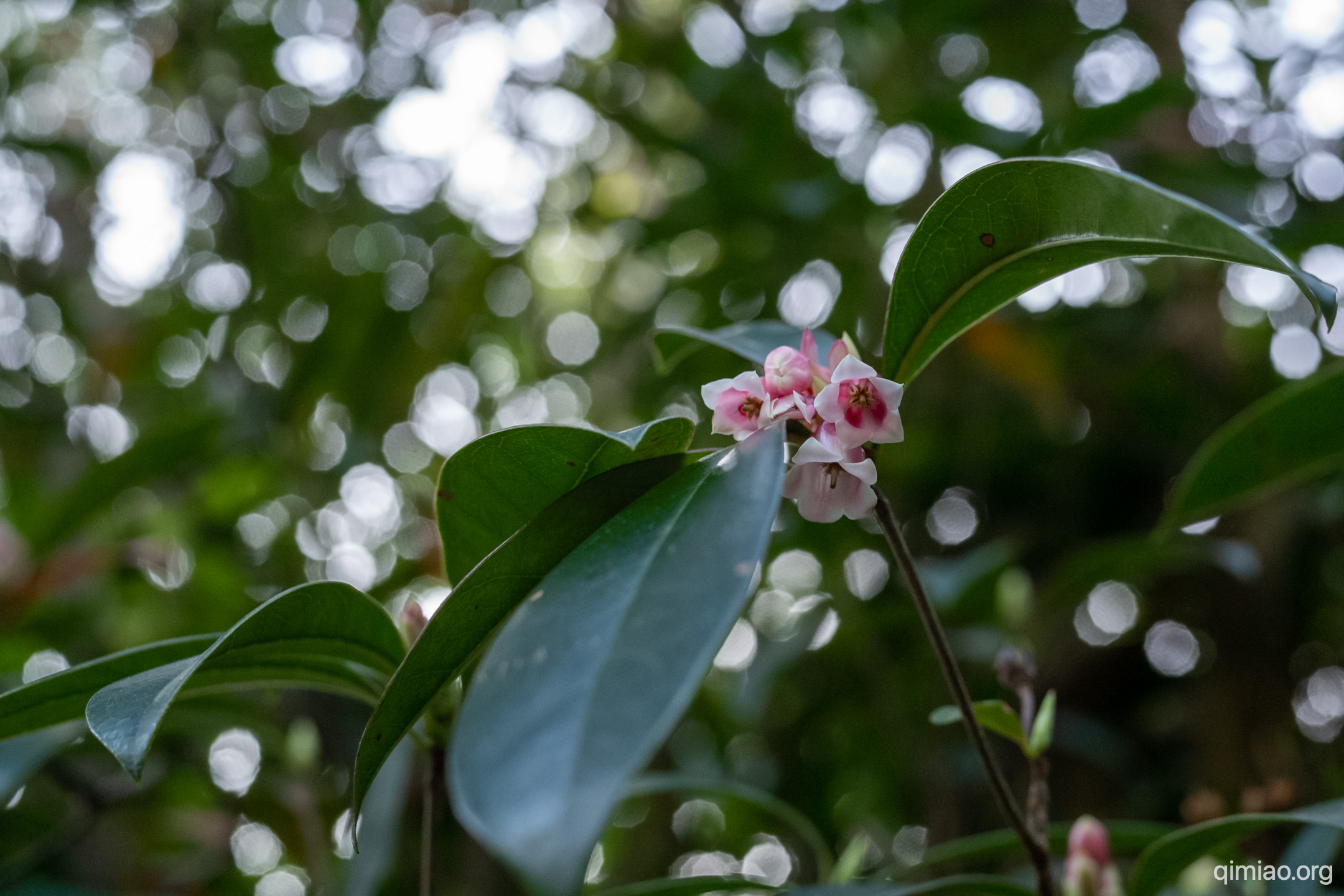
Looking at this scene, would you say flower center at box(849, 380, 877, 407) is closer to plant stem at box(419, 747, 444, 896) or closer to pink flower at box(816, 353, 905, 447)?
pink flower at box(816, 353, 905, 447)

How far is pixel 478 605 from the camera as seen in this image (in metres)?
0.59

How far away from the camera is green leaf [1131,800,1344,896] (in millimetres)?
745

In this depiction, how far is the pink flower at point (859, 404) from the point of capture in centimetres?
65

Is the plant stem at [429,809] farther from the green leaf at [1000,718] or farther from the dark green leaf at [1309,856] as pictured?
the dark green leaf at [1309,856]

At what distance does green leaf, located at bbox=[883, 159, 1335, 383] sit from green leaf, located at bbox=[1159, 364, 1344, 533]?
17.0 inches

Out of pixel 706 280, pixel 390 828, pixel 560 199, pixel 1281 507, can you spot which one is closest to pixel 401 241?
pixel 560 199

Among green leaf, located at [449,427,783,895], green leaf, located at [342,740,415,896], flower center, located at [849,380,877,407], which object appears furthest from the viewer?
green leaf, located at [342,740,415,896]

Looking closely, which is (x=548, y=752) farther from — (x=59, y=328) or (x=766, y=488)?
(x=59, y=328)

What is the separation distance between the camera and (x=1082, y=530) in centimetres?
250

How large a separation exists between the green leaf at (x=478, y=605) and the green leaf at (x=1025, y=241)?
0.27 metres

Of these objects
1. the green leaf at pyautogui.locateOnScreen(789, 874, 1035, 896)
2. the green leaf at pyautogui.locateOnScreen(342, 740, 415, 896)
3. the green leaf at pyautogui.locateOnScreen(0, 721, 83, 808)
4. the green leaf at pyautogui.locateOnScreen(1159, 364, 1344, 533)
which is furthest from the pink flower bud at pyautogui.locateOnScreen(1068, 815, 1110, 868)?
the green leaf at pyautogui.locateOnScreen(0, 721, 83, 808)

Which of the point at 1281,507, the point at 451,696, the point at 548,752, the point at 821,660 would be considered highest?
the point at 548,752

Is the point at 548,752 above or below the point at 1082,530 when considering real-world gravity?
above

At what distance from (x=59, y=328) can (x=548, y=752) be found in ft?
10.00
